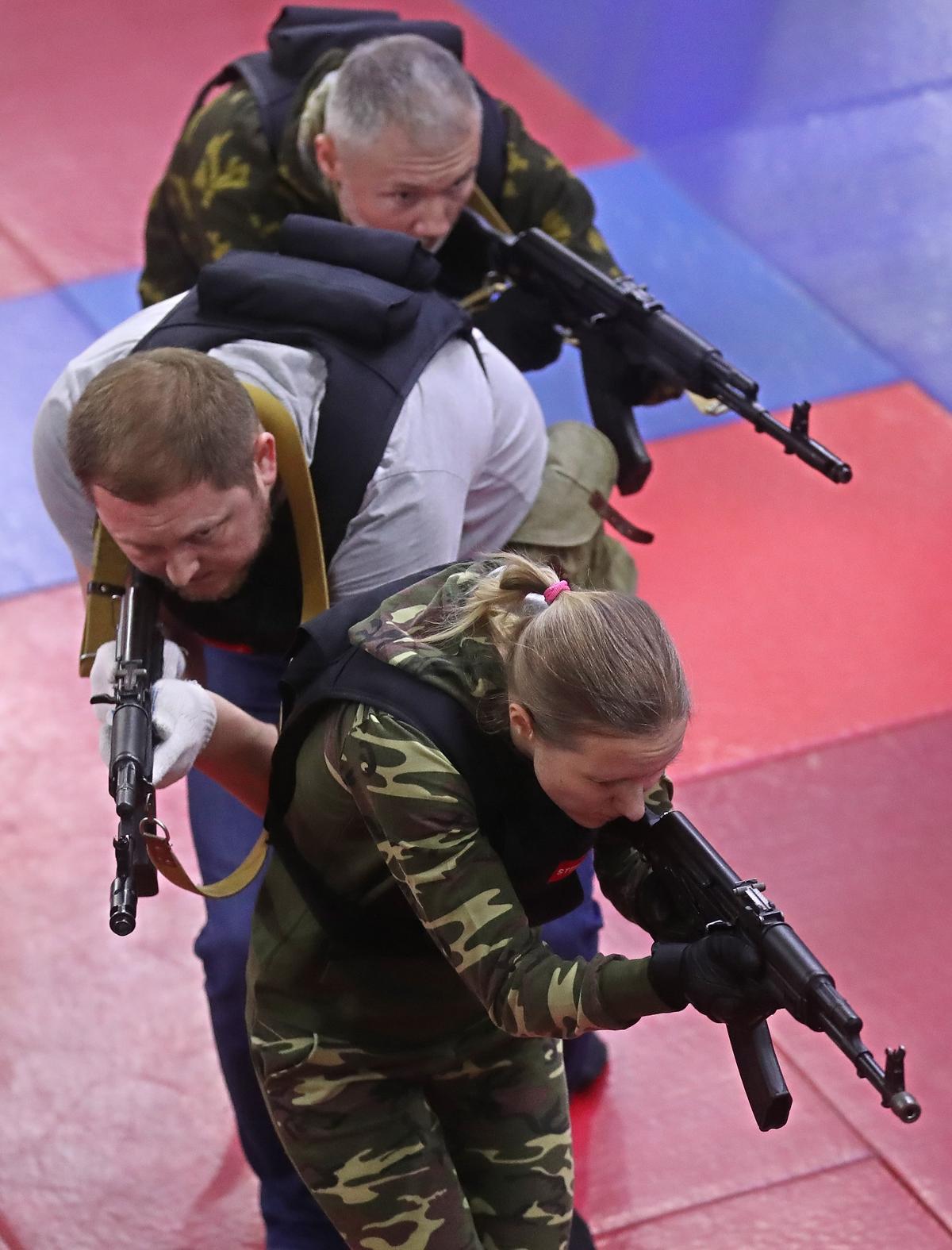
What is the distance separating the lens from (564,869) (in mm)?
2420

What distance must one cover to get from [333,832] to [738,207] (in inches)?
208

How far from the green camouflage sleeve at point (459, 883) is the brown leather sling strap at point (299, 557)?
47 centimetres

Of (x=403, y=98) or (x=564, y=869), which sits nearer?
(x=564, y=869)

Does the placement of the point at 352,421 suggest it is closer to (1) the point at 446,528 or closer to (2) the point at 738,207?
(1) the point at 446,528

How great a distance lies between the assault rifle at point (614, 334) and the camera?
3445 mm

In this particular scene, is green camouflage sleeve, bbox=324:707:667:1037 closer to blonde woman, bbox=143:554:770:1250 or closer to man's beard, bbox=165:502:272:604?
blonde woman, bbox=143:554:770:1250

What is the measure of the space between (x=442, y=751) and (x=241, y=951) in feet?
3.59

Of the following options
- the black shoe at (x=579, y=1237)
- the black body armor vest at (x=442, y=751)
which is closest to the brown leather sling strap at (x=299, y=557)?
the black body armor vest at (x=442, y=751)

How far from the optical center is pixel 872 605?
504 centimetres

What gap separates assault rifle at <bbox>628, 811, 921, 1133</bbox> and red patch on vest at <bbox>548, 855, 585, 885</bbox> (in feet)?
0.29

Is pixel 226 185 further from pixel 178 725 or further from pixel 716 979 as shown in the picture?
pixel 716 979

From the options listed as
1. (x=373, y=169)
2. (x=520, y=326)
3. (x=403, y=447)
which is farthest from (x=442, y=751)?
(x=520, y=326)

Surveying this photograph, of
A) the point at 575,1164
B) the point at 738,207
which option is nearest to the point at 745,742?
the point at 575,1164

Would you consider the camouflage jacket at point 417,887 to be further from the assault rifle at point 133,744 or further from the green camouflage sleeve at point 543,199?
the green camouflage sleeve at point 543,199
